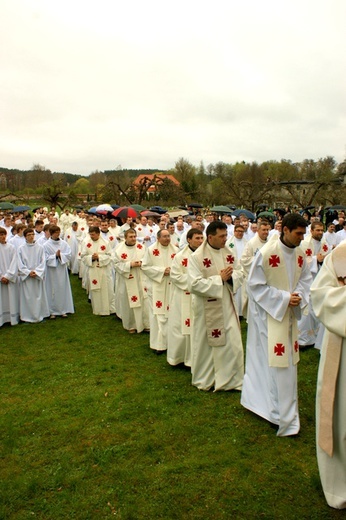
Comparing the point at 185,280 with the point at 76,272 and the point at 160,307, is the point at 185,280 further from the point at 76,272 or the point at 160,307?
the point at 76,272

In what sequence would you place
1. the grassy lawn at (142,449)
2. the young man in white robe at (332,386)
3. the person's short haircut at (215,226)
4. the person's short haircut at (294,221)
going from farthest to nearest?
the person's short haircut at (215,226) → the person's short haircut at (294,221) → the grassy lawn at (142,449) → the young man in white robe at (332,386)

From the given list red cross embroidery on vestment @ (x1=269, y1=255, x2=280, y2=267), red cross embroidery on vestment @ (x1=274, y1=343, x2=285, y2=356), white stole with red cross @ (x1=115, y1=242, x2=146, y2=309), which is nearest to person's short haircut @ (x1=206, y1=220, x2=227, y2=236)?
red cross embroidery on vestment @ (x1=269, y1=255, x2=280, y2=267)

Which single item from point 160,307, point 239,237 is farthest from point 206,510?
point 239,237

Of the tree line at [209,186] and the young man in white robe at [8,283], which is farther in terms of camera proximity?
the tree line at [209,186]

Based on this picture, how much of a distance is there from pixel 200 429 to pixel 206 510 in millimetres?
1334

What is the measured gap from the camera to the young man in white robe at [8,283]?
9703 millimetres

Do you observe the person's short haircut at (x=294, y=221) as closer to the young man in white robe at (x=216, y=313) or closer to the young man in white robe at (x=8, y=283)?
the young man in white robe at (x=216, y=313)

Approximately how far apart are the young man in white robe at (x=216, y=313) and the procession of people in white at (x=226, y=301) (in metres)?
0.01

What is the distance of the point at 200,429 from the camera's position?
4859 millimetres

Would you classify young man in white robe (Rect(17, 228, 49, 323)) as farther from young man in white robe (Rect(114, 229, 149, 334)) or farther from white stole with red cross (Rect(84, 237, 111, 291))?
young man in white robe (Rect(114, 229, 149, 334))

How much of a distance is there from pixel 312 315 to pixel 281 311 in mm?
3365

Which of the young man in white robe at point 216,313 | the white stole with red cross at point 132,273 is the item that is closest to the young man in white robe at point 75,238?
the white stole with red cross at point 132,273

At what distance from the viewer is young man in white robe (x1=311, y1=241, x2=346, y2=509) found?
3318 mm

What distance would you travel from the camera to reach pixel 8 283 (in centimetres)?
991
